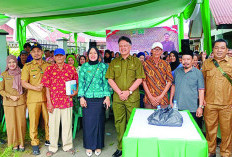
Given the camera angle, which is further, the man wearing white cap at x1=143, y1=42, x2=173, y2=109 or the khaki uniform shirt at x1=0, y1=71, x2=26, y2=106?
the khaki uniform shirt at x1=0, y1=71, x2=26, y2=106

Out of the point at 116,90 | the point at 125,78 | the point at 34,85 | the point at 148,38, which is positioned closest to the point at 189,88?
the point at 125,78

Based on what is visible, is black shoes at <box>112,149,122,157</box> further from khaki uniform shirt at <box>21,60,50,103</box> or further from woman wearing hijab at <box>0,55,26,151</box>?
woman wearing hijab at <box>0,55,26,151</box>

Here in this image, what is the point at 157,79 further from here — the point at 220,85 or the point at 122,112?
the point at 220,85

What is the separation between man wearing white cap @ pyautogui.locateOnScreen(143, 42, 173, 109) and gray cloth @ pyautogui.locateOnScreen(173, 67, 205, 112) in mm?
207

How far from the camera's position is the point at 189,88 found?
279 centimetres

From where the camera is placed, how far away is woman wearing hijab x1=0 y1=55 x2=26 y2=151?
313 centimetres

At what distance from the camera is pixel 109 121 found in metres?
4.75

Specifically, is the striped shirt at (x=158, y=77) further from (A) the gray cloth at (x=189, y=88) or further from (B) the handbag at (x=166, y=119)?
(B) the handbag at (x=166, y=119)

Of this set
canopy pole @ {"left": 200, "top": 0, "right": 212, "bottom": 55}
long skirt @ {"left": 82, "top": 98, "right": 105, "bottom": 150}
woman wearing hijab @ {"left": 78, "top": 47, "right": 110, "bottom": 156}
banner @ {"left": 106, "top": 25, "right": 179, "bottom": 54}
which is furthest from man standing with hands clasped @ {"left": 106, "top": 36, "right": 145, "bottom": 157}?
banner @ {"left": 106, "top": 25, "right": 179, "bottom": 54}

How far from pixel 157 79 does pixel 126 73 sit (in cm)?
47

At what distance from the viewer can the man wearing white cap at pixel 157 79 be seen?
298 cm

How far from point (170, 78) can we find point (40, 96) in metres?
2.00

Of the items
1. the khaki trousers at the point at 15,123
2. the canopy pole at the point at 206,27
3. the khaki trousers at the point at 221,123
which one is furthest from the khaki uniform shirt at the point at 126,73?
the canopy pole at the point at 206,27

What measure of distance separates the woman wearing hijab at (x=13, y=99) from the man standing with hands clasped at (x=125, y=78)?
1445mm
